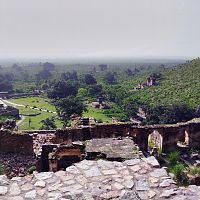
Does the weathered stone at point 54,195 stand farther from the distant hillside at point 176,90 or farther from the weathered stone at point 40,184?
the distant hillside at point 176,90

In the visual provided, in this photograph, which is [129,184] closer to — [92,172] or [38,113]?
[92,172]

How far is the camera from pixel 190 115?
1799 inches

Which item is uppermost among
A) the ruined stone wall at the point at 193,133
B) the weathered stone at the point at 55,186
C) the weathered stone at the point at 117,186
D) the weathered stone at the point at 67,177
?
the weathered stone at the point at 67,177

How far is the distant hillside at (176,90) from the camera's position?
53156 millimetres

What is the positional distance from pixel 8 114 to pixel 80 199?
53.0m

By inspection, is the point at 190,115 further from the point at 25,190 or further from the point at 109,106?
the point at 25,190

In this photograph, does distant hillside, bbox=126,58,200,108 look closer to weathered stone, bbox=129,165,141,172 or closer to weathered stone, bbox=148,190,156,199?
weathered stone, bbox=129,165,141,172

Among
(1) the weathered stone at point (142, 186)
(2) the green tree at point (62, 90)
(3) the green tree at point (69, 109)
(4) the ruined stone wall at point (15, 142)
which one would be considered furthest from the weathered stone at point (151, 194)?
(2) the green tree at point (62, 90)

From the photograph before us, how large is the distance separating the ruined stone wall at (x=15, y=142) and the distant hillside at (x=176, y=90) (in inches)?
1480

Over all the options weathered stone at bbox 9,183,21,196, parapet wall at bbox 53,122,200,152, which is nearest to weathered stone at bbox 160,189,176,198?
weathered stone at bbox 9,183,21,196

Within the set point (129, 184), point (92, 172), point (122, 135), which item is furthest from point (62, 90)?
point (129, 184)

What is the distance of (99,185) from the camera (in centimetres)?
593

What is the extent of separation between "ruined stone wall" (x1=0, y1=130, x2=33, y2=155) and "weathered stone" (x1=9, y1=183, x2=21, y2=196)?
25.2 ft

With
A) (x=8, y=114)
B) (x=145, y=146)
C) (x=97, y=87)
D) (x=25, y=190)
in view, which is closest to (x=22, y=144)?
(x=145, y=146)
